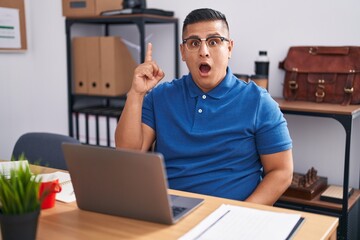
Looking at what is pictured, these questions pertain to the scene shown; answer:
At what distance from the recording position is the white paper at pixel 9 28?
10.7ft

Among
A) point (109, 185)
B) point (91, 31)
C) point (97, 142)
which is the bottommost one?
point (97, 142)

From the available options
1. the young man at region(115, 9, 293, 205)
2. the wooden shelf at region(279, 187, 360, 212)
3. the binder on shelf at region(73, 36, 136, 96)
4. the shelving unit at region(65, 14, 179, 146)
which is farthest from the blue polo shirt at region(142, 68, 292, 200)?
the binder on shelf at region(73, 36, 136, 96)

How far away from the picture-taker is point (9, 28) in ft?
10.9

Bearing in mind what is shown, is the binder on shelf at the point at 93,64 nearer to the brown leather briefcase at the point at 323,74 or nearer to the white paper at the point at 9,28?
the white paper at the point at 9,28

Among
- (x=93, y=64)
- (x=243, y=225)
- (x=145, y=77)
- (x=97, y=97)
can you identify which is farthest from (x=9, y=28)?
(x=243, y=225)

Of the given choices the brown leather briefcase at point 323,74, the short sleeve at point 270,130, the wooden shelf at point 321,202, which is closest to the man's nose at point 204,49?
the short sleeve at point 270,130

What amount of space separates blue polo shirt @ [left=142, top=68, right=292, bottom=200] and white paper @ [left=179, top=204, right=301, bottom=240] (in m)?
0.39

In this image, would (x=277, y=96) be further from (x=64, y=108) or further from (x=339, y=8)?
(x=64, y=108)

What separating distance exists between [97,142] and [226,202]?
6.76 ft

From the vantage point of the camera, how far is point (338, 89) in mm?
2455

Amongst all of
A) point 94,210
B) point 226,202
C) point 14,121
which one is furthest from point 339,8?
point 14,121

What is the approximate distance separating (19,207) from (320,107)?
1769 mm

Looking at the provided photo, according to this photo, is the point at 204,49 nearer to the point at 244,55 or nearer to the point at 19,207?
the point at 19,207

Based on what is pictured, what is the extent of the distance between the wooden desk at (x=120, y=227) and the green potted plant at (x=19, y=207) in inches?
5.0
